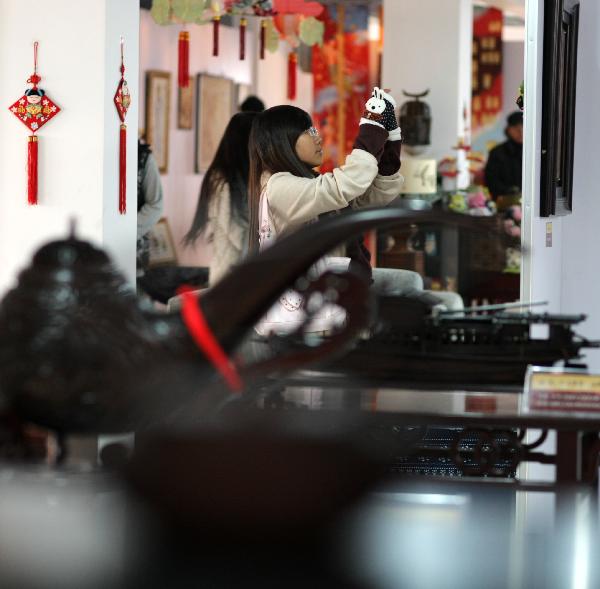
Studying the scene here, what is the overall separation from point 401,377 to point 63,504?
0.89 m

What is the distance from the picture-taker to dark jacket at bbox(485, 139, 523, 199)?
8705 mm

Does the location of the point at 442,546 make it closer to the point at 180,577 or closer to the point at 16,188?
the point at 180,577

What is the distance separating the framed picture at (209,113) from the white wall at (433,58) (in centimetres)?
206

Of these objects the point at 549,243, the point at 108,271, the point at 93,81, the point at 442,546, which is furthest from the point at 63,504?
the point at 549,243

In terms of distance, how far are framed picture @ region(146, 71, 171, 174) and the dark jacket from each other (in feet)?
8.55

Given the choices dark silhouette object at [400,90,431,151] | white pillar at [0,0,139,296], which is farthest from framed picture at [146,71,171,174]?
white pillar at [0,0,139,296]

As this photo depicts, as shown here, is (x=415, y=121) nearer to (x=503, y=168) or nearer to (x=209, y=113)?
(x=503, y=168)

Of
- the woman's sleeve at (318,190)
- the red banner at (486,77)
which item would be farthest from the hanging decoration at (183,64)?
the red banner at (486,77)

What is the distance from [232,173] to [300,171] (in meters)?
2.06

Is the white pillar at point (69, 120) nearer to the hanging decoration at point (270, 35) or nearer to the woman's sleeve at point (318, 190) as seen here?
the woman's sleeve at point (318, 190)

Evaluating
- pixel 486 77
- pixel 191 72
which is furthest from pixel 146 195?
pixel 486 77

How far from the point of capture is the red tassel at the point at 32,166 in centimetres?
374

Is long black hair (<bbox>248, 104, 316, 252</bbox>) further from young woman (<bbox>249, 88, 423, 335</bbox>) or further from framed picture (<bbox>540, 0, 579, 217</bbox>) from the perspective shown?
framed picture (<bbox>540, 0, 579, 217</bbox>)

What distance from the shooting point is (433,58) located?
888cm
